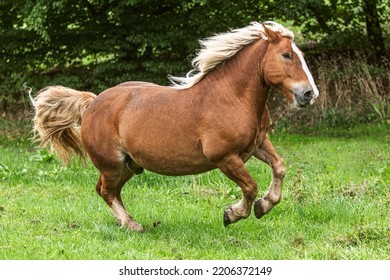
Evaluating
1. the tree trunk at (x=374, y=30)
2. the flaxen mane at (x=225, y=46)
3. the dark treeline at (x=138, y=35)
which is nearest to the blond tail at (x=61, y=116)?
the flaxen mane at (x=225, y=46)

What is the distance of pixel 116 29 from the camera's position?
621 inches

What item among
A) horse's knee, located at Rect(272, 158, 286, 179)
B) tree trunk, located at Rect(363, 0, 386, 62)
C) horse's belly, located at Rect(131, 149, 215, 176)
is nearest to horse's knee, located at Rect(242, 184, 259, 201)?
horse's knee, located at Rect(272, 158, 286, 179)

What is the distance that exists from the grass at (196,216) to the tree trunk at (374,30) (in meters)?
5.25

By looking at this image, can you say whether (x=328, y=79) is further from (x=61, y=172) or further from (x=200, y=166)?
(x=200, y=166)

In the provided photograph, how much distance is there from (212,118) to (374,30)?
10.3 m

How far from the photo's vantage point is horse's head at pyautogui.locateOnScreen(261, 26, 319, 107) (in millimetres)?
6652

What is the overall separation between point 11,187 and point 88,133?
251 centimetres

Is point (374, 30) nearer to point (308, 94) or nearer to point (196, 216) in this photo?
point (196, 216)

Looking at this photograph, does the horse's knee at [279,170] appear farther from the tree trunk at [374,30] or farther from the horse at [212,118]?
the tree trunk at [374,30]

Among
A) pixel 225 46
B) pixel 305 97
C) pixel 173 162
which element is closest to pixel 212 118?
pixel 173 162

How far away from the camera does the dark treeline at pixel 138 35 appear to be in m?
15.3
